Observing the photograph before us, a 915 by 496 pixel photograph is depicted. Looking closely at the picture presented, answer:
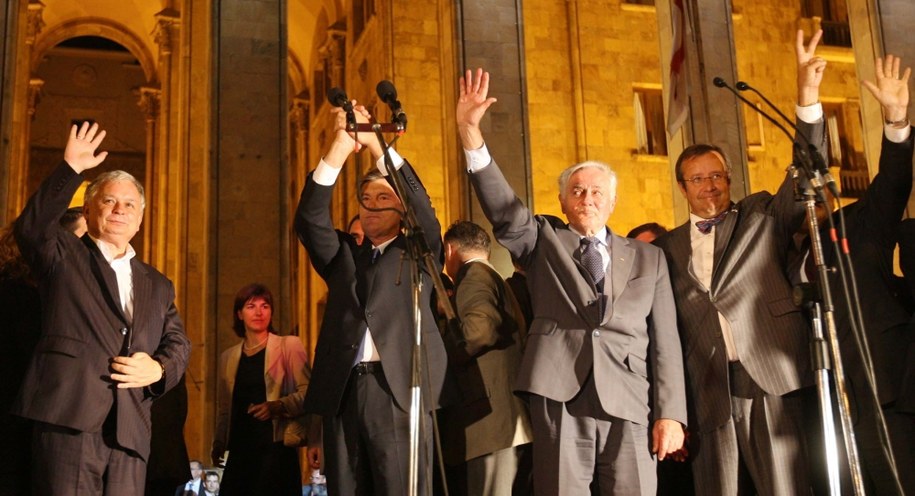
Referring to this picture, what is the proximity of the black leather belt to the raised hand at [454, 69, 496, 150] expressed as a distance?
1.14 m

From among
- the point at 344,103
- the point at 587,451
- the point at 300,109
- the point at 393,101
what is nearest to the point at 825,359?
the point at 587,451

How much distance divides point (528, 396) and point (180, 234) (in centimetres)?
1309

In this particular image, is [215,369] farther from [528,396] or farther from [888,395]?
[888,395]

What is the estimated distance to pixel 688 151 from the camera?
5730 mm

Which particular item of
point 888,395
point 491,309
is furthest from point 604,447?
point 888,395

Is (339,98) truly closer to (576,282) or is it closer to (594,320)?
(576,282)

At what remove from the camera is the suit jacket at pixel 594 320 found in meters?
5.10

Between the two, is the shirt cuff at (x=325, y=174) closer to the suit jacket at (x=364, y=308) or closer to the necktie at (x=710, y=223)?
the suit jacket at (x=364, y=308)

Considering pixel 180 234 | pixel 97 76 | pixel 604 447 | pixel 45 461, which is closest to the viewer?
pixel 45 461

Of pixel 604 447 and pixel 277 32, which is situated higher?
pixel 277 32

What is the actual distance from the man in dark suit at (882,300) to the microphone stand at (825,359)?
76cm

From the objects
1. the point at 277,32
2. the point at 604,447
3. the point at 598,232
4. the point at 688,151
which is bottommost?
the point at 604,447

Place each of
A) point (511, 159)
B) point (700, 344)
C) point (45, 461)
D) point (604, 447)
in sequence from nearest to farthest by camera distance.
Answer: point (45, 461), point (604, 447), point (700, 344), point (511, 159)

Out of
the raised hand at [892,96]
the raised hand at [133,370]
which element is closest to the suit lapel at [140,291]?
the raised hand at [133,370]
